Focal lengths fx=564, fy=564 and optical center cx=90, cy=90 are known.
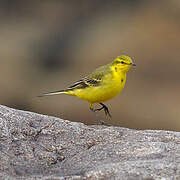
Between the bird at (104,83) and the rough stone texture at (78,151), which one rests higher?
the bird at (104,83)

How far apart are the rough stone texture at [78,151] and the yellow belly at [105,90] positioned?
0.85 m

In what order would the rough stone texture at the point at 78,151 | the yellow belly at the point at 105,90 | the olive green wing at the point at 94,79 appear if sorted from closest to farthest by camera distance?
the rough stone texture at the point at 78,151
the yellow belly at the point at 105,90
the olive green wing at the point at 94,79

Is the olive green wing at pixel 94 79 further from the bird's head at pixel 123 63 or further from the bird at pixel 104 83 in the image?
the bird's head at pixel 123 63

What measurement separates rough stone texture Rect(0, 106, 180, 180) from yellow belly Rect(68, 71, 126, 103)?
85 centimetres

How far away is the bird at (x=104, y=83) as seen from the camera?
7.63m

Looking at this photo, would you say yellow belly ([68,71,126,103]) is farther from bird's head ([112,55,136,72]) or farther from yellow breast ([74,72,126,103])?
bird's head ([112,55,136,72])

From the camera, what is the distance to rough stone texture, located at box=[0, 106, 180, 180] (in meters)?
5.09

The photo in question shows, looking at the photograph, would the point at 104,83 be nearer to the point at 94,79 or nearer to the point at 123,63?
the point at 94,79

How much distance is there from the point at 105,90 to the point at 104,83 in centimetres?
12

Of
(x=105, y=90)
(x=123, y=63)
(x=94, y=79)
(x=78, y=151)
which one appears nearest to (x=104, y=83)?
(x=105, y=90)

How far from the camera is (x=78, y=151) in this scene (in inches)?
231

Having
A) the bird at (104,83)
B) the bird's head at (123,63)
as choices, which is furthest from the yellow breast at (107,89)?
the bird's head at (123,63)

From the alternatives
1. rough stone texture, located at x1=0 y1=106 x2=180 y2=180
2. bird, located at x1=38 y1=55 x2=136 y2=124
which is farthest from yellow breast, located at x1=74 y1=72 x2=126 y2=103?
rough stone texture, located at x1=0 y1=106 x2=180 y2=180

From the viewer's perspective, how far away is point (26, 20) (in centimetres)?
2145
